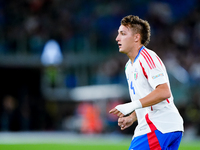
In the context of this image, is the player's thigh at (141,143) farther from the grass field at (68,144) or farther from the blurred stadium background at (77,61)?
the blurred stadium background at (77,61)

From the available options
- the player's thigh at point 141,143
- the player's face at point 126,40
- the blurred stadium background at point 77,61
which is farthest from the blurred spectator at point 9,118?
the player's thigh at point 141,143

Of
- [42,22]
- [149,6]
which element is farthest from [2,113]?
[149,6]

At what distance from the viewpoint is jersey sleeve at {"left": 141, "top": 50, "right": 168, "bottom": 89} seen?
4.21 meters

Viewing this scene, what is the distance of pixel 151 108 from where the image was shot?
4.52 m

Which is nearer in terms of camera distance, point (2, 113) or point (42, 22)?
point (2, 113)

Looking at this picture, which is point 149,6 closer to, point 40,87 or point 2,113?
point 40,87

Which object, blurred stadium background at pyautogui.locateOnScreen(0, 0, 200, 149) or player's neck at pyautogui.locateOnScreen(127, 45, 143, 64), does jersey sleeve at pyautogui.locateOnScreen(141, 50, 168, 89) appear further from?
blurred stadium background at pyautogui.locateOnScreen(0, 0, 200, 149)

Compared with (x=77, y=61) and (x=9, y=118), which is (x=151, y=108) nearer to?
(x=9, y=118)

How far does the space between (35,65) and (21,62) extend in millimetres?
788

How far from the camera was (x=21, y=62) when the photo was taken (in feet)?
67.0

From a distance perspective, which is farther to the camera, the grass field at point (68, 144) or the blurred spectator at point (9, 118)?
the blurred spectator at point (9, 118)

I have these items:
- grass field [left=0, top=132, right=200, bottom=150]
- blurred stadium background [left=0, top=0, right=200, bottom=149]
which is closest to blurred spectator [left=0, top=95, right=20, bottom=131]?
blurred stadium background [left=0, top=0, right=200, bottom=149]

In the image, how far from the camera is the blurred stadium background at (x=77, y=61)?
17688 mm

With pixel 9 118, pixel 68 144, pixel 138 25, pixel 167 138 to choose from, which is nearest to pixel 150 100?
pixel 167 138
